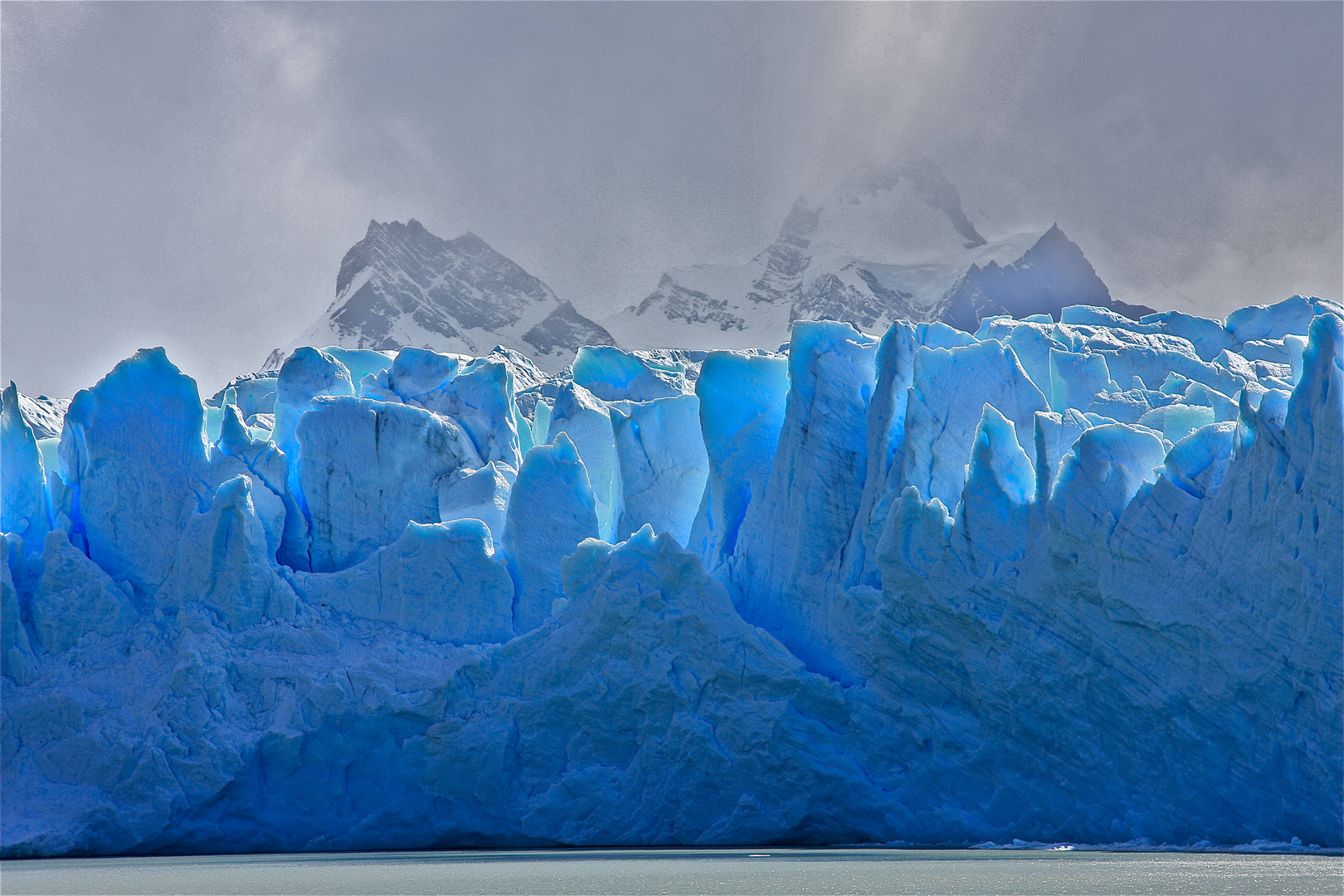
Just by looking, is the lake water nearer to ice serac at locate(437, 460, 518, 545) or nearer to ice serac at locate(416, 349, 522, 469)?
ice serac at locate(437, 460, 518, 545)

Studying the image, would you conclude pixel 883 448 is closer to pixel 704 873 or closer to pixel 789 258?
pixel 704 873

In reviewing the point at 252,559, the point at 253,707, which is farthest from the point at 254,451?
the point at 253,707

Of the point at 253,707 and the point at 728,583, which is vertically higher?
the point at 728,583

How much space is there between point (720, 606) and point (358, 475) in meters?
6.20

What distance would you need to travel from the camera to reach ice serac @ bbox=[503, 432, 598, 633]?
1934 cm

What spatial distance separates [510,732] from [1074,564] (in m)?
7.48

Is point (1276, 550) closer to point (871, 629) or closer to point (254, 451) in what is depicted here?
point (871, 629)

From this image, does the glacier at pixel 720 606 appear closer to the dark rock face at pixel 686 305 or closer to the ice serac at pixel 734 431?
the ice serac at pixel 734 431

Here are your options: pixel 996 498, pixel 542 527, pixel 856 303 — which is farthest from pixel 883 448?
pixel 856 303

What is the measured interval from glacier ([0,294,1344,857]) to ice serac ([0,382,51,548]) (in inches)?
1.6

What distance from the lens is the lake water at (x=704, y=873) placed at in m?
11.2

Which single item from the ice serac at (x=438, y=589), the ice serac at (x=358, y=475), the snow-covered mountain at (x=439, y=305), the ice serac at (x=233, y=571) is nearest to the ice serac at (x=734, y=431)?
the ice serac at (x=438, y=589)

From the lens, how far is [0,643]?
18609 millimetres

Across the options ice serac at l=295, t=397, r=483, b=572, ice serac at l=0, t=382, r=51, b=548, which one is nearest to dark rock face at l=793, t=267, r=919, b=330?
ice serac at l=295, t=397, r=483, b=572
